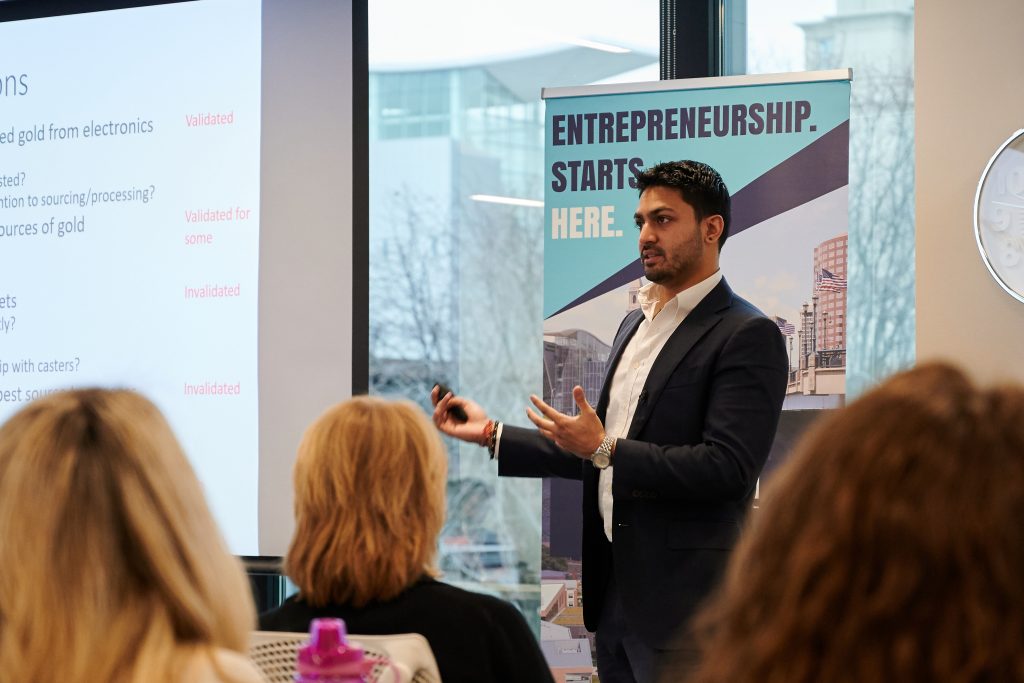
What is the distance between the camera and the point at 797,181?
365cm

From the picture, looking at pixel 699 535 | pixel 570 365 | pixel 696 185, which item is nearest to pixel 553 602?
pixel 570 365

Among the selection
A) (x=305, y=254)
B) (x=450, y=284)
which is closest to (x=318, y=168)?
(x=305, y=254)

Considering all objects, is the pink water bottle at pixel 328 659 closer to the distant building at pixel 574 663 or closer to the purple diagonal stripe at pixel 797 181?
the distant building at pixel 574 663

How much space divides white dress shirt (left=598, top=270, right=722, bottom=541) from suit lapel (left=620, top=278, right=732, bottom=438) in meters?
0.03

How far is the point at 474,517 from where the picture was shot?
432 cm

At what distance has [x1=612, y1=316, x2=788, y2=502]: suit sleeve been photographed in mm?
2627

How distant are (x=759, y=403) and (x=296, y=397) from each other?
203 cm

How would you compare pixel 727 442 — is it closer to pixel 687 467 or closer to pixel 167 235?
pixel 687 467

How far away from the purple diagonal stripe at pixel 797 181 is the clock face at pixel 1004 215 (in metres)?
0.43

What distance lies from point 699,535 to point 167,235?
2557mm

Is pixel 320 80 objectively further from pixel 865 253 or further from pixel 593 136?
pixel 865 253

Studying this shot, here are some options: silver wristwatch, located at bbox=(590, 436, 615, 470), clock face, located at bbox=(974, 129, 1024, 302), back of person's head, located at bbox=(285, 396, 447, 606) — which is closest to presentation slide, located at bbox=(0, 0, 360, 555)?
silver wristwatch, located at bbox=(590, 436, 615, 470)

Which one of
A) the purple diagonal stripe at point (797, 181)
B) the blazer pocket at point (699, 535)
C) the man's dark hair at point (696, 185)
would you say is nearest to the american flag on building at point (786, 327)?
the purple diagonal stripe at point (797, 181)

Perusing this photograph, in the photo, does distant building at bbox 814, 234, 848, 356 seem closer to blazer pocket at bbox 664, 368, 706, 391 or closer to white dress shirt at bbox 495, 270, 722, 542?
white dress shirt at bbox 495, 270, 722, 542
